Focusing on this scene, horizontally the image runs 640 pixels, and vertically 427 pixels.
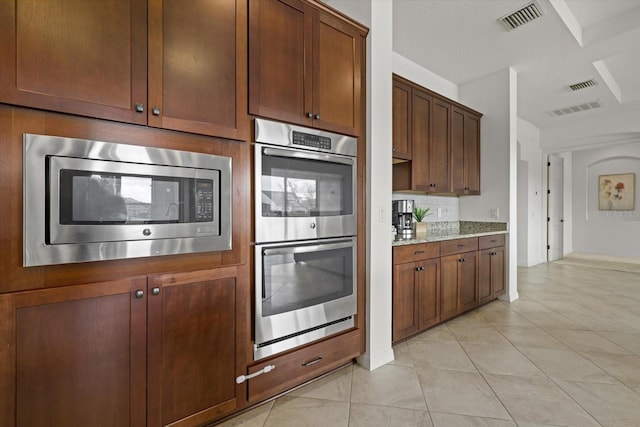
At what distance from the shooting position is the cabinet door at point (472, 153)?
3.94 m

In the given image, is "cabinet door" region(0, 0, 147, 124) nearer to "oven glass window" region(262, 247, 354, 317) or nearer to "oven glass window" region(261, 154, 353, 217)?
"oven glass window" region(261, 154, 353, 217)

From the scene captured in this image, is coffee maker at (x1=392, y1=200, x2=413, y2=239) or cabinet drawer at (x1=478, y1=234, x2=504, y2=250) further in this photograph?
Answer: cabinet drawer at (x1=478, y1=234, x2=504, y2=250)

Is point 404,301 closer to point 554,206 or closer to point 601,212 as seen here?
point 554,206

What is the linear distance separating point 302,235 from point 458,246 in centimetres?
210

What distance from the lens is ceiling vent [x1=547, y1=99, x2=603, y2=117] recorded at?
516 centimetres

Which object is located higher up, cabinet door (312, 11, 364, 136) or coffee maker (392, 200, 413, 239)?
cabinet door (312, 11, 364, 136)

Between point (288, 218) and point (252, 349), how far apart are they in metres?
0.76

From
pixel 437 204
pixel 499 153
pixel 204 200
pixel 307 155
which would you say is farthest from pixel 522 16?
pixel 204 200

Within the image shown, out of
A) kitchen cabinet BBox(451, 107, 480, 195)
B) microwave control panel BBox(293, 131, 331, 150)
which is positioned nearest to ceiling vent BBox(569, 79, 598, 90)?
kitchen cabinet BBox(451, 107, 480, 195)

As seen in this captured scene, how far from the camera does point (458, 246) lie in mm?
3223

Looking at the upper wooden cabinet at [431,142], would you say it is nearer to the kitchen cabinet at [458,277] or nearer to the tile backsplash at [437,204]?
the tile backsplash at [437,204]

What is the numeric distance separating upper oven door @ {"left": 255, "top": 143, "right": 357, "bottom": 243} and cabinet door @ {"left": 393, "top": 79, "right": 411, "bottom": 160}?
1093mm

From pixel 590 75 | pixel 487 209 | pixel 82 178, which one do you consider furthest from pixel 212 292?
pixel 590 75

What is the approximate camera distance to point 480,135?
13.7ft
